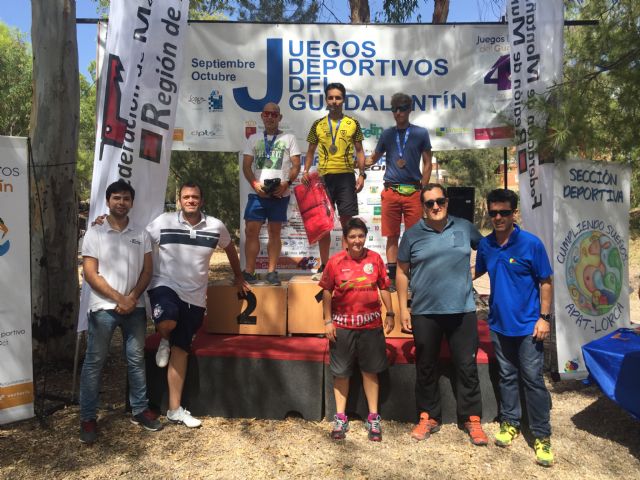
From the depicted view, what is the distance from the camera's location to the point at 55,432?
3.73 meters

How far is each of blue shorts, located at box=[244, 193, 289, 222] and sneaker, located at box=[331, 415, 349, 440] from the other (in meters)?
2.02

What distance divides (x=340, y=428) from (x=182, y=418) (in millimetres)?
1153

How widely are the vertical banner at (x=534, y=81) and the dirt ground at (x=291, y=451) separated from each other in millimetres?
1775

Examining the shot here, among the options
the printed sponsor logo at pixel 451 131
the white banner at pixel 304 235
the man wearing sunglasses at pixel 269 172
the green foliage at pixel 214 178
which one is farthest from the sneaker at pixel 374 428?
the green foliage at pixel 214 178

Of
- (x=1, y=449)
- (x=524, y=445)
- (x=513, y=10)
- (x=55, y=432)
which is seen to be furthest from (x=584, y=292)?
(x=1, y=449)

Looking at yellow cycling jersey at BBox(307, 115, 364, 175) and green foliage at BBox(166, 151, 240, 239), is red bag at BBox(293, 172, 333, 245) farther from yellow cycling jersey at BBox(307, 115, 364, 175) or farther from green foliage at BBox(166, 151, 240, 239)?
green foliage at BBox(166, 151, 240, 239)

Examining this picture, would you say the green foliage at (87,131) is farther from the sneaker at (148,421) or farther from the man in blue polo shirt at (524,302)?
the man in blue polo shirt at (524,302)

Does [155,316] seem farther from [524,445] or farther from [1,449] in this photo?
[524,445]

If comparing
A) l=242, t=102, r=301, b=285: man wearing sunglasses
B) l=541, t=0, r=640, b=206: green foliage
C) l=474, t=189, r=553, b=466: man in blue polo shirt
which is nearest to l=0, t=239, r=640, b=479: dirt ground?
l=474, t=189, r=553, b=466: man in blue polo shirt

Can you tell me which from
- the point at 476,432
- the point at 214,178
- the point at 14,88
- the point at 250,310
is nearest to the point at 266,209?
the point at 250,310

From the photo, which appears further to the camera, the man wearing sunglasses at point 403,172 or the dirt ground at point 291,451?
the man wearing sunglasses at point 403,172

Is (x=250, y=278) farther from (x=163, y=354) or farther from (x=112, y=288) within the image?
(x=112, y=288)

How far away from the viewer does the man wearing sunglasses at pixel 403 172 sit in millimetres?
4789

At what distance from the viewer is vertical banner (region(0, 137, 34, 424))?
3.72 meters
